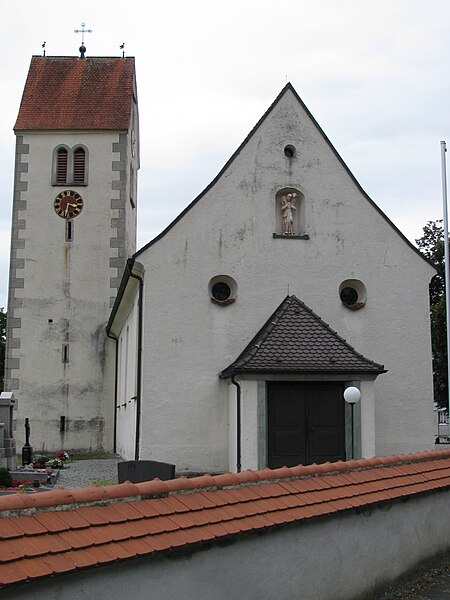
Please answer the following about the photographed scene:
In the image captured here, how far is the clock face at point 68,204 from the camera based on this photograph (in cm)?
2656

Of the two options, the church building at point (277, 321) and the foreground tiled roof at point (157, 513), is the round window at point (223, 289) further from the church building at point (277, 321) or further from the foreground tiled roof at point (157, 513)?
the foreground tiled roof at point (157, 513)

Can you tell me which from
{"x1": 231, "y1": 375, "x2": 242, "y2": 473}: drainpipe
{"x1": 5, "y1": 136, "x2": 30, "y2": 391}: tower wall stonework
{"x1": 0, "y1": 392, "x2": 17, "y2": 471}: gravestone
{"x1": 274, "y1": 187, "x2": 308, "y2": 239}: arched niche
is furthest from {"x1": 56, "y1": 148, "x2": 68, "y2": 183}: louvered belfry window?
{"x1": 231, "y1": 375, "x2": 242, "y2": 473}: drainpipe

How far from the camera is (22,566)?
414cm

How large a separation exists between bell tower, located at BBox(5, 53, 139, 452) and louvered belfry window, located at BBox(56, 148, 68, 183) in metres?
0.04

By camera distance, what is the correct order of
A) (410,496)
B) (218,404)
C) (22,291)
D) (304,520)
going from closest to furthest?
(304,520)
(410,496)
(218,404)
(22,291)

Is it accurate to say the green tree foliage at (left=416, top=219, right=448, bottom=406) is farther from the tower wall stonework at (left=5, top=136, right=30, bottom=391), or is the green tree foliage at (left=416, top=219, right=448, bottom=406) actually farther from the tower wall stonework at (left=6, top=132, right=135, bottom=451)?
the tower wall stonework at (left=5, top=136, right=30, bottom=391)

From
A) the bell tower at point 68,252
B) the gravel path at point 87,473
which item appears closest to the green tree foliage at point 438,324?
the bell tower at point 68,252

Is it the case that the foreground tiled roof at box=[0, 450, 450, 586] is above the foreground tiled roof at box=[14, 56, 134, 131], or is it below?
below

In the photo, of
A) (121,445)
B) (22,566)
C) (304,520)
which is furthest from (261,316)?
(22,566)

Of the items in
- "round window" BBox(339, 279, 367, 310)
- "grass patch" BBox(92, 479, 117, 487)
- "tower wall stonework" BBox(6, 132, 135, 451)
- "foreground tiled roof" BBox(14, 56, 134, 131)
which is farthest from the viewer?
"foreground tiled roof" BBox(14, 56, 134, 131)

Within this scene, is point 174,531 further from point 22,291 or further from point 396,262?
point 22,291

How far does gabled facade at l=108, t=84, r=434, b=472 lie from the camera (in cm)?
1628

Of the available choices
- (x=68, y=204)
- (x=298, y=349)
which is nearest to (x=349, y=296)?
(x=298, y=349)

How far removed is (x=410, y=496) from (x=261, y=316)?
9894mm
